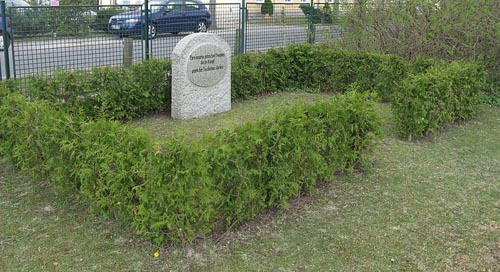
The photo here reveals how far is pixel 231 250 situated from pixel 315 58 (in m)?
7.17

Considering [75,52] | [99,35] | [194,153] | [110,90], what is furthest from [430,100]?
[75,52]

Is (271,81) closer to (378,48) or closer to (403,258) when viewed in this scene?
(378,48)

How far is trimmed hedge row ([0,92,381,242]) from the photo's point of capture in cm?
402

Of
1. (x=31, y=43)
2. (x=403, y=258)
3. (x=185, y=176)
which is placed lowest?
(x=403, y=258)

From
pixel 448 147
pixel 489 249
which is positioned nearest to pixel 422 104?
pixel 448 147

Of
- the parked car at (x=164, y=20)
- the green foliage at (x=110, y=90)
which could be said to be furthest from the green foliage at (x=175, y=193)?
the parked car at (x=164, y=20)

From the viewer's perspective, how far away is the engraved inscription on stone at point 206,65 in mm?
8312

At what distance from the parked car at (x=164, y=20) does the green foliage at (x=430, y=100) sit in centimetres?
467

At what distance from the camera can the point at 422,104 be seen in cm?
720

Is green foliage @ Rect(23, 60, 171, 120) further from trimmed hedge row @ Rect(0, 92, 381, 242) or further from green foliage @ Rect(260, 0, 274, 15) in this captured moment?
green foliage @ Rect(260, 0, 274, 15)

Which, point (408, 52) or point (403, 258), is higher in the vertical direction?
point (408, 52)

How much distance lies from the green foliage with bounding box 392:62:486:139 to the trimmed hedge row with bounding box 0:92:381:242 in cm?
195

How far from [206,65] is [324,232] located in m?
4.47

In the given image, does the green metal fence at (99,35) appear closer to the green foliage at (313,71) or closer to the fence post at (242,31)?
the fence post at (242,31)
